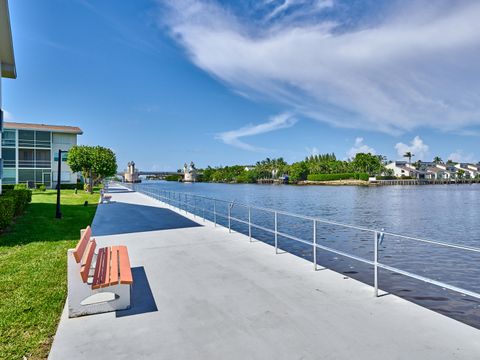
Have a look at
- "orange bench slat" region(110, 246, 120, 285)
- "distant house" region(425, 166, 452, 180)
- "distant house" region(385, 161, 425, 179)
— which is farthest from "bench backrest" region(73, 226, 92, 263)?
"distant house" region(425, 166, 452, 180)

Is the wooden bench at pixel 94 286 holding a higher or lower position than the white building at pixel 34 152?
lower

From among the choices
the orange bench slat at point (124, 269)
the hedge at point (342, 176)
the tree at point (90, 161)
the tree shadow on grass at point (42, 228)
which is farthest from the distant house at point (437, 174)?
the orange bench slat at point (124, 269)

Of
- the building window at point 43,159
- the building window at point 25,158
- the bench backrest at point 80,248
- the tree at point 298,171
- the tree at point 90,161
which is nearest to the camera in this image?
the bench backrest at point 80,248

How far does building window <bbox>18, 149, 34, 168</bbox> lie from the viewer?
41125mm

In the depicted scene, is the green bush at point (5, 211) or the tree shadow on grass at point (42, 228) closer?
the tree shadow on grass at point (42, 228)

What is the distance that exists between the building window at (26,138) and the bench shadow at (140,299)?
44.0m

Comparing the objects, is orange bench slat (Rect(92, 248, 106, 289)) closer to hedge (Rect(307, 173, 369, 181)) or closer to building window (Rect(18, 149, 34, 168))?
building window (Rect(18, 149, 34, 168))

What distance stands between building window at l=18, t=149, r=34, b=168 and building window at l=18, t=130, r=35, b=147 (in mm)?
1089

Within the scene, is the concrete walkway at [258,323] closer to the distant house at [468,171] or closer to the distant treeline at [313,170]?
the distant treeline at [313,170]

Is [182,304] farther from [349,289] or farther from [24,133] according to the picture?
[24,133]

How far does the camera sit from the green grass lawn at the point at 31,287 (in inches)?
149

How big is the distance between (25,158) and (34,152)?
4.51ft

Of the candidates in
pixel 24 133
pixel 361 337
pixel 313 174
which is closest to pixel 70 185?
pixel 24 133

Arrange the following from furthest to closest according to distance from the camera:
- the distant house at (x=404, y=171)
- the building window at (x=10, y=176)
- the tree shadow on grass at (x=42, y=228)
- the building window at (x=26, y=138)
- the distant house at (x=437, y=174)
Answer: the distant house at (x=437, y=174) → the distant house at (x=404, y=171) → the building window at (x=26, y=138) → the building window at (x=10, y=176) → the tree shadow on grass at (x=42, y=228)
